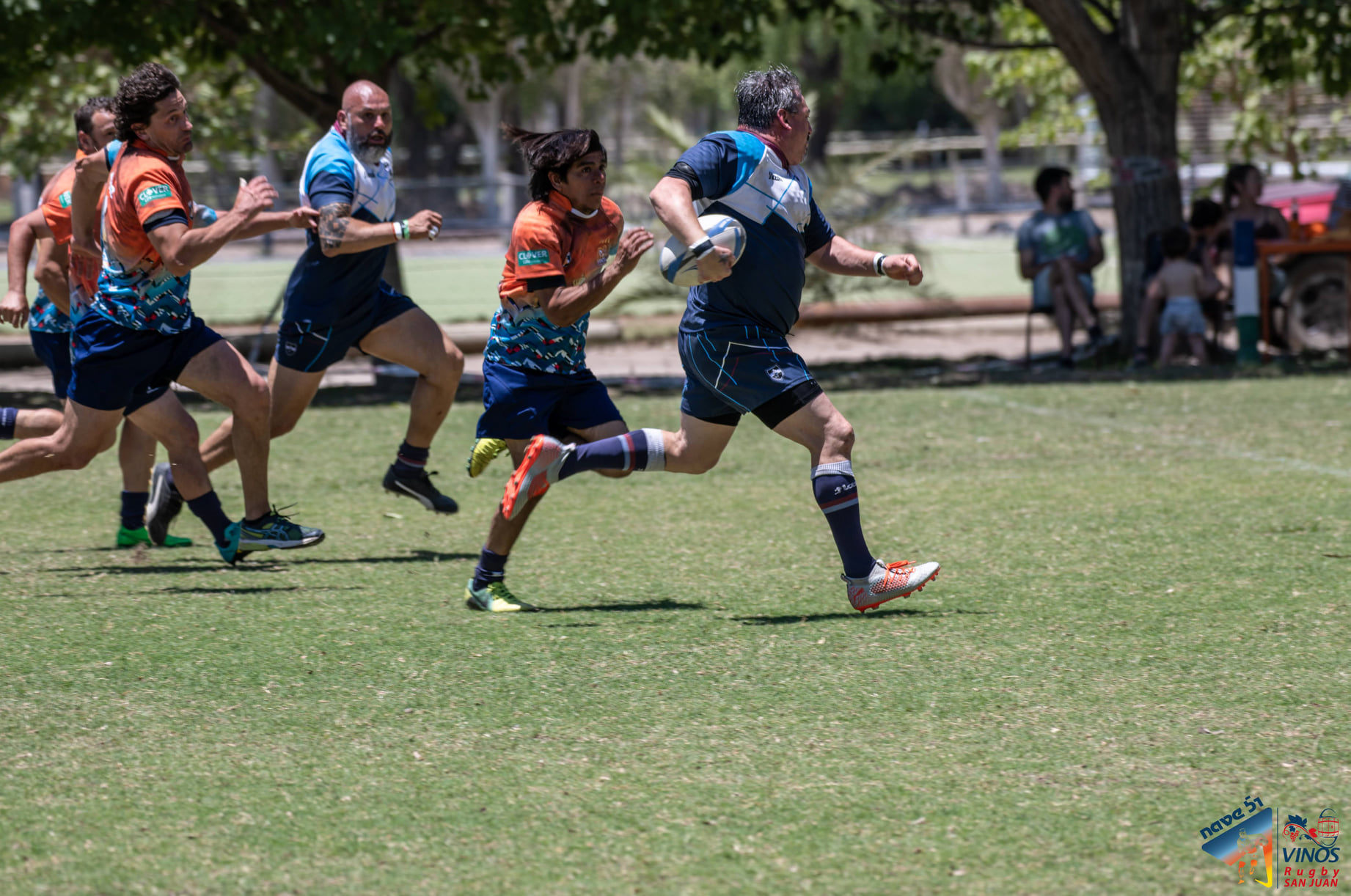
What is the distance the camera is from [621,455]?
18.5 feet

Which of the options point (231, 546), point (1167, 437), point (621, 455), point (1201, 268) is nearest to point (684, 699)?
point (621, 455)

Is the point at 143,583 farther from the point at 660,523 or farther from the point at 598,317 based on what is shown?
the point at 598,317

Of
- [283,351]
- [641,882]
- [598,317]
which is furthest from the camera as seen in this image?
[598,317]

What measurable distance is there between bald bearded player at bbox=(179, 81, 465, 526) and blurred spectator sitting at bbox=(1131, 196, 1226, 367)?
850 cm

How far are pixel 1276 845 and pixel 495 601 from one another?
2997mm

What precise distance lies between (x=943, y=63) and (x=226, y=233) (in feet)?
145

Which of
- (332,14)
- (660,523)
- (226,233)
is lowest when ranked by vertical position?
(660,523)

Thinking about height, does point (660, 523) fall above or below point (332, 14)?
below

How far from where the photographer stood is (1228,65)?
761 inches

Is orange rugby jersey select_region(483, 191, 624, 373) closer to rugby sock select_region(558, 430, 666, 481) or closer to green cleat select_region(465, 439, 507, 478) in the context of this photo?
green cleat select_region(465, 439, 507, 478)

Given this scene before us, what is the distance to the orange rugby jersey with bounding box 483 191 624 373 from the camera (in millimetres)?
5648

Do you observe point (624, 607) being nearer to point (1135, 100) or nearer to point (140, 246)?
point (140, 246)

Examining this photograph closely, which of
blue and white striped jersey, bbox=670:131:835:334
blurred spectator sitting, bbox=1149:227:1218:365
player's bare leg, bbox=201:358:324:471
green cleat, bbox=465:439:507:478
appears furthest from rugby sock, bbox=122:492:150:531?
blurred spectator sitting, bbox=1149:227:1218:365

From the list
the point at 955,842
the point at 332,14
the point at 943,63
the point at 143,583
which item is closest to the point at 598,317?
the point at 332,14
